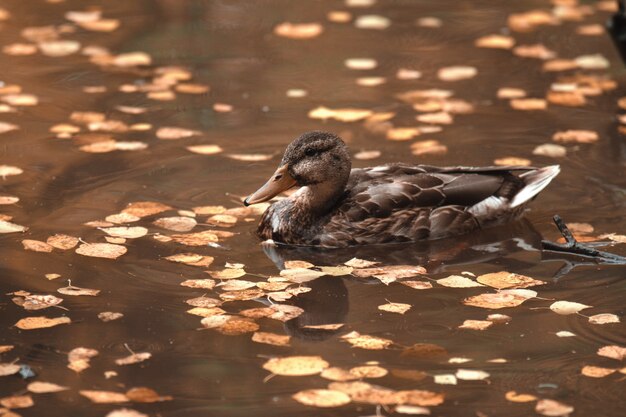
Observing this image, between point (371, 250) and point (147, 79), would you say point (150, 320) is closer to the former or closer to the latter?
point (371, 250)

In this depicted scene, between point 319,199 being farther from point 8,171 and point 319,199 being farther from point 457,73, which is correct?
point 457,73

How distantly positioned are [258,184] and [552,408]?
3.53m

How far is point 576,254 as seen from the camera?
7.46 metres

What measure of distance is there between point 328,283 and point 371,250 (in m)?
0.70

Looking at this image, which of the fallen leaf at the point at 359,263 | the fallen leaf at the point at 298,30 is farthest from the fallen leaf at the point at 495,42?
the fallen leaf at the point at 359,263

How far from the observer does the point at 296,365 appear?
19.5 ft

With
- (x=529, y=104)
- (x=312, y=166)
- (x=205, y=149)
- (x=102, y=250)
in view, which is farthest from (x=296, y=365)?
(x=529, y=104)

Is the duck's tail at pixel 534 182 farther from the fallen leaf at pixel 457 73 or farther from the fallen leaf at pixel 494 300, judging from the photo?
the fallen leaf at pixel 457 73

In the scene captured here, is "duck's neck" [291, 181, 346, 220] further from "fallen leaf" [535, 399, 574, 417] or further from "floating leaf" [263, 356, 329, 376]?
"fallen leaf" [535, 399, 574, 417]

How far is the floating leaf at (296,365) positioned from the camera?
5898 millimetres

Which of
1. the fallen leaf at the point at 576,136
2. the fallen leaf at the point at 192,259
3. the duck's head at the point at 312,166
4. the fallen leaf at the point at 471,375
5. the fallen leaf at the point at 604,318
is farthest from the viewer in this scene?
the fallen leaf at the point at 576,136

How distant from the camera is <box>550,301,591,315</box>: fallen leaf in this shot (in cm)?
664

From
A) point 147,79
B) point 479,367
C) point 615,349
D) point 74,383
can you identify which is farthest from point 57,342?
point 147,79

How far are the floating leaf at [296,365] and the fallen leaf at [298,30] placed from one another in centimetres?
654
